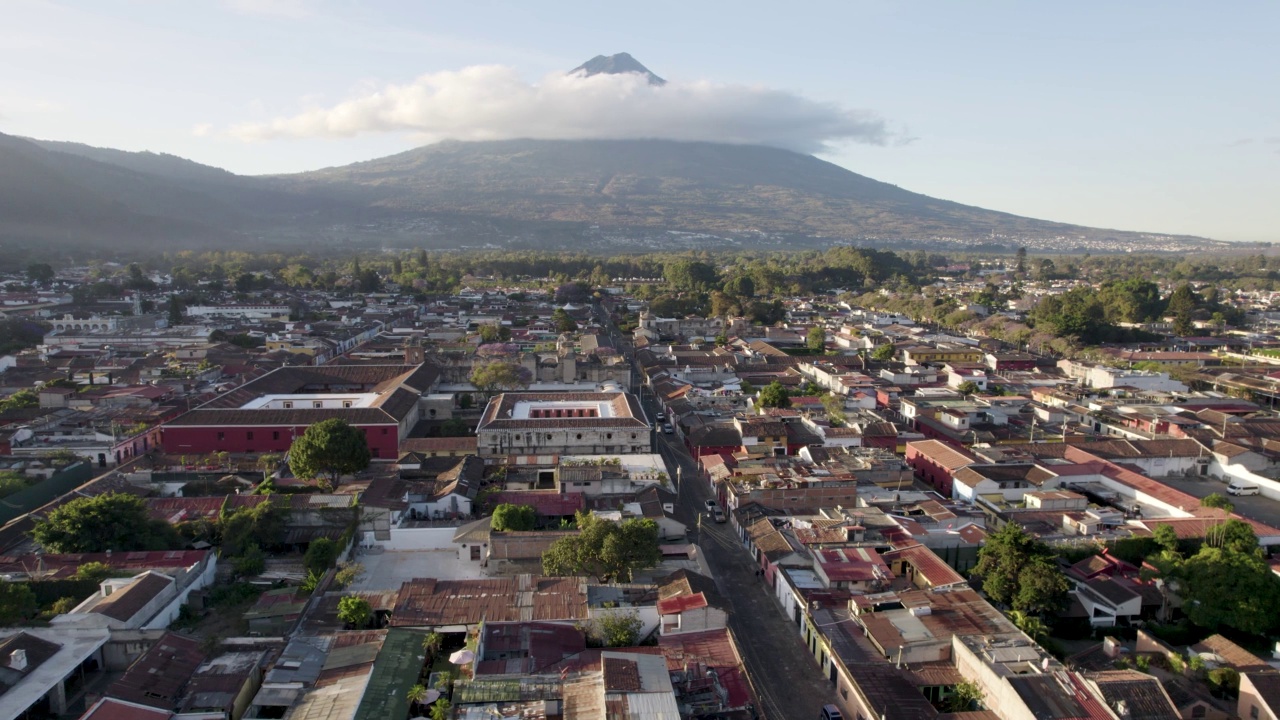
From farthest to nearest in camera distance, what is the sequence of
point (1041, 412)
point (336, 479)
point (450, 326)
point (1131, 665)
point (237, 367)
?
point (450, 326) → point (237, 367) → point (1041, 412) → point (336, 479) → point (1131, 665)

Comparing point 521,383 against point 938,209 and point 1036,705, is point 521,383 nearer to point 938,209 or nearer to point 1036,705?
point 1036,705

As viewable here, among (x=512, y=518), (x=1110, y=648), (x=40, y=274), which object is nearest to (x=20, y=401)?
(x=512, y=518)

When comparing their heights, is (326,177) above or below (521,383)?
above

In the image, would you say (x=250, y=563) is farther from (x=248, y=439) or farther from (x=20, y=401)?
(x=20, y=401)

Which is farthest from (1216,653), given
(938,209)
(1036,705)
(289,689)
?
(938,209)

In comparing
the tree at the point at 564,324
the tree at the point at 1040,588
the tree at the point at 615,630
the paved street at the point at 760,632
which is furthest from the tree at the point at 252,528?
the tree at the point at 564,324

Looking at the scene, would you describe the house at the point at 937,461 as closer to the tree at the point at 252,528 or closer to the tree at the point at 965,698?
the tree at the point at 965,698
